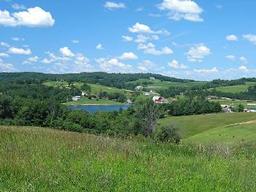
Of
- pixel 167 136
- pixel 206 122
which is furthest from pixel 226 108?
pixel 167 136

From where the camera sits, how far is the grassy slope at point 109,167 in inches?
316

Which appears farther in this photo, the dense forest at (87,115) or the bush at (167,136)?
the dense forest at (87,115)

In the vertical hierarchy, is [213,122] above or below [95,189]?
below

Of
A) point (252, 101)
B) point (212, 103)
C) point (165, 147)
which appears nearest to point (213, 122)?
point (212, 103)

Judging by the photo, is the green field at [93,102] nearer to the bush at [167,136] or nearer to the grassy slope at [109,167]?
the bush at [167,136]

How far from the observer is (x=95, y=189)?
302 inches

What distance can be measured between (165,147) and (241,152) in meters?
2.26

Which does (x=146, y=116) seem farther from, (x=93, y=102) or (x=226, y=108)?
(x=93, y=102)

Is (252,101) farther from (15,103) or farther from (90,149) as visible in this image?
(90,149)

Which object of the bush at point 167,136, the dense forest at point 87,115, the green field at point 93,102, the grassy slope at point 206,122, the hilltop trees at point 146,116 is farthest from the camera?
the green field at point 93,102

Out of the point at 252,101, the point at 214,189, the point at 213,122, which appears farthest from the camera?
the point at 252,101

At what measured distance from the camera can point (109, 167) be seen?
9.26 m

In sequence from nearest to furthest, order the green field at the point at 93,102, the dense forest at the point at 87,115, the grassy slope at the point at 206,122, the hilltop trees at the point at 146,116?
the dense forest at the point at 87,115
the hilltop trees at the point at 146,116
the grassy slope at the point at 206,122
the green field at the point at 93,102

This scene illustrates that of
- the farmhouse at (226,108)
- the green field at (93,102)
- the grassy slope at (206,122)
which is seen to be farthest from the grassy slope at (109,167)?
the green field at (93,102)
